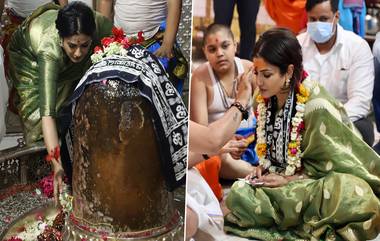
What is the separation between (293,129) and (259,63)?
0.27 meters

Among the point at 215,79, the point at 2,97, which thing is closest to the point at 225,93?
the point at 215,79

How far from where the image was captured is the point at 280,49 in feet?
6.68

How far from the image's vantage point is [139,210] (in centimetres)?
196

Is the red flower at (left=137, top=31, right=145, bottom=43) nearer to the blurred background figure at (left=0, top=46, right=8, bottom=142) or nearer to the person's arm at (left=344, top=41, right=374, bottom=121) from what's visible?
the blurred background figure at (left=0, top=46, right=8, bottom=142)

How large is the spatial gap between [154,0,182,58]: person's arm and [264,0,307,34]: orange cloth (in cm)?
32

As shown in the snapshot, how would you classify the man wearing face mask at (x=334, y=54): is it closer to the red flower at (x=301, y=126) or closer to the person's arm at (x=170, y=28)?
the red flower at (x=301, y=126)

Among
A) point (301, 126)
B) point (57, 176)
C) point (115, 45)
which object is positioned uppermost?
point (115, 45)

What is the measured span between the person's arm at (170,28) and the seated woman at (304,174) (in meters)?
0.36

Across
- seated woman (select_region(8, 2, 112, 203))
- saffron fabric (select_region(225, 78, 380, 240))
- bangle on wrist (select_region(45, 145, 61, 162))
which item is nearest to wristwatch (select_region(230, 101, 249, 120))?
saffron fabric (select_region(225, 78, 380, 240))

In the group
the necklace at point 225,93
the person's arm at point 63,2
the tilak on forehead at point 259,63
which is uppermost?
the person's arm at point 63,2

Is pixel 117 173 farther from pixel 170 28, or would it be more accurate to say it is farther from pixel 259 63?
pixel 259 63

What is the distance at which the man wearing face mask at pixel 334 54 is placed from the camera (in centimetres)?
206

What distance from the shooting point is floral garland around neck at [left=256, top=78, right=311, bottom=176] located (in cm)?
214

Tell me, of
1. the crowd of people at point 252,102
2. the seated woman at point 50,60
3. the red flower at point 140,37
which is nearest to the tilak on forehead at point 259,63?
the crowd of people at point 252,102
